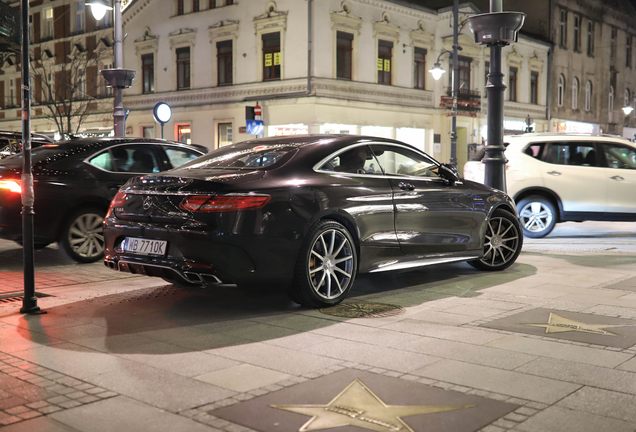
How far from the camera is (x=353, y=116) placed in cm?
3133

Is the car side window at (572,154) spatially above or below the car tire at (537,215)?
above

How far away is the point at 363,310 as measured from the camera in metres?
6.23

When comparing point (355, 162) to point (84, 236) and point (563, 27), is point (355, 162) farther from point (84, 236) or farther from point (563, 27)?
point (563, 27)

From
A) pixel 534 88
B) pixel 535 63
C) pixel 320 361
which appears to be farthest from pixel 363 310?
pixel 534 88

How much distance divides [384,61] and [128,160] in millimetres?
24596

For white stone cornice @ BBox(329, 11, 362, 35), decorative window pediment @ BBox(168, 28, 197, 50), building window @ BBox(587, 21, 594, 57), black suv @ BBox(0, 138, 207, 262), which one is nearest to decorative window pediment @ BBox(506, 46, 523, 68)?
building window @ BBox(587, 21, 594, 57)

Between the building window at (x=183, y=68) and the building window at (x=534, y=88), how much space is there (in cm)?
2047

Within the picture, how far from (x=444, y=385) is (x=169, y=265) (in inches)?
102

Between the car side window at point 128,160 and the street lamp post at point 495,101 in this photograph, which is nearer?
the car side window at point 128,160

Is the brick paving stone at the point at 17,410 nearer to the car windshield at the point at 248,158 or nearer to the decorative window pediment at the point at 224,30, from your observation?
the car windshield at the point at 248,158

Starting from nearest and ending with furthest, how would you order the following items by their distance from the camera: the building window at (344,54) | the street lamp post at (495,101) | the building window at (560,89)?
the street lamp post at (495,101), the building window at (344,54), the building window at (560,89)

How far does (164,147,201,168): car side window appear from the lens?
10.1 meters

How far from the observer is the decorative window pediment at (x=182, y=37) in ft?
113

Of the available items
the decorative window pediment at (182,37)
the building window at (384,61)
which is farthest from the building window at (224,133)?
the building window at (384,61)
